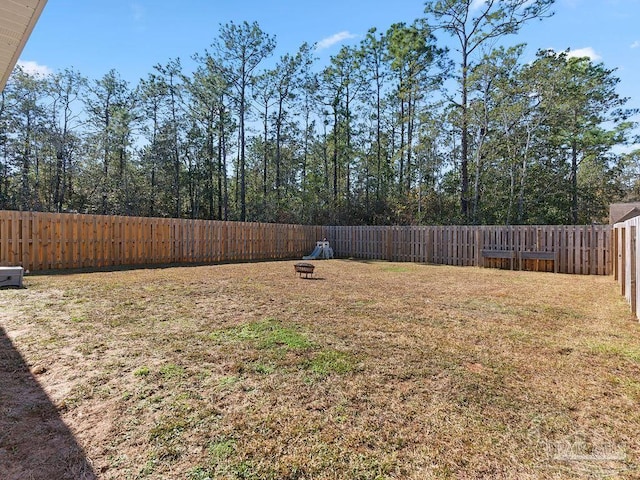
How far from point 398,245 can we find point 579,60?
14.6 m

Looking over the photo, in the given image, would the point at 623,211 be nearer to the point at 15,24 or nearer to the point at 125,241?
the point at 15,24

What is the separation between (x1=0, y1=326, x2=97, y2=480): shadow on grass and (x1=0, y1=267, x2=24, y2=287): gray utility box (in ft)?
14.9

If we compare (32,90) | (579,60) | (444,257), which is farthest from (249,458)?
(32,90)

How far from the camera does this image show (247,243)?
45.2ft

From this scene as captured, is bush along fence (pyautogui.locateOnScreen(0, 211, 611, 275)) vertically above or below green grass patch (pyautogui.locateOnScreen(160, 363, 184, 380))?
above

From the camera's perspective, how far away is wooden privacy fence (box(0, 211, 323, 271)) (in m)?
8.53

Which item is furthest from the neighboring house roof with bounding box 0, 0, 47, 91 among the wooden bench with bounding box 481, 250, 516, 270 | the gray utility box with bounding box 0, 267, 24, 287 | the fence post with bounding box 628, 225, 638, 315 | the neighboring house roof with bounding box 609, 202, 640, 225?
the neighboring house roof with bounding box 609, 202, 640, 225

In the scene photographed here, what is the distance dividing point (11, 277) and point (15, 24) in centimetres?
524

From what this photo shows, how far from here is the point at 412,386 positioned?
2381mm

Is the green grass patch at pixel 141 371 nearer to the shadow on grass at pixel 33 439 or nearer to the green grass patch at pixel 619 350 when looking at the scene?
the shadow on grass at pixel 33 439

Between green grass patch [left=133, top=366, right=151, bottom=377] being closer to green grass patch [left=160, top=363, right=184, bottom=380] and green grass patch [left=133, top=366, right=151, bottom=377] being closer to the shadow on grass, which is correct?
green grass patch [left=160, top=363, right=184, bottom=380]

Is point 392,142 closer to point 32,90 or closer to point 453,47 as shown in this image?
point 453,47

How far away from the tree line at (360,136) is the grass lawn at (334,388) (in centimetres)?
1376

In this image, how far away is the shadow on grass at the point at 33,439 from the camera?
1.54 meters
